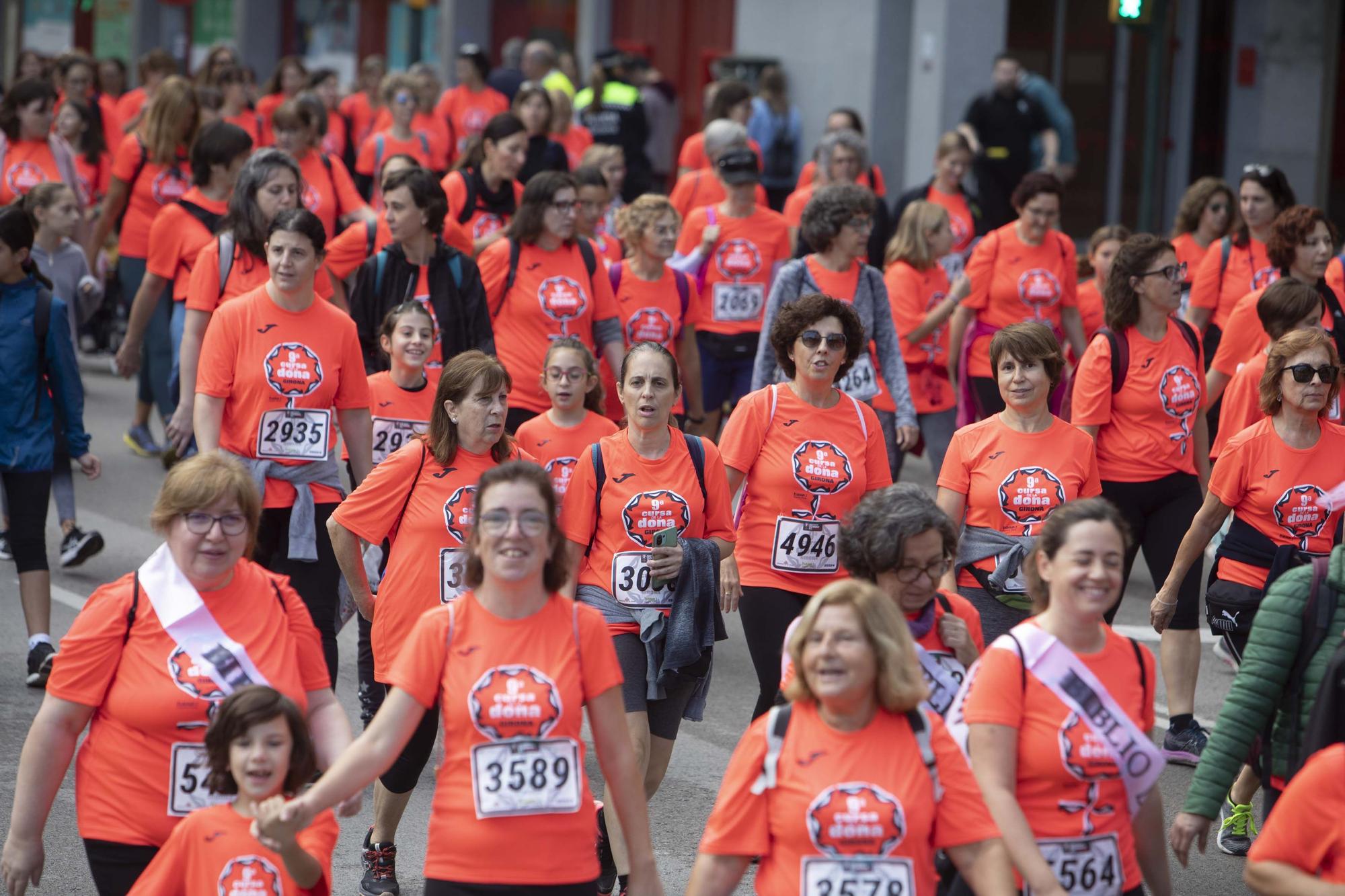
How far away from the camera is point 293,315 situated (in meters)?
6.73

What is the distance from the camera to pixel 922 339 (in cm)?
→ 1049

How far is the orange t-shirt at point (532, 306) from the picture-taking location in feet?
28.5

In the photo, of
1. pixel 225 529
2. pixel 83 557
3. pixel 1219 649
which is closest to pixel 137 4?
pixel 83 557

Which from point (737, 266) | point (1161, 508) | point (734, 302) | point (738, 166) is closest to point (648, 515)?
point (1161, 508)

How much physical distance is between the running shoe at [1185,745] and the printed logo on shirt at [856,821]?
11.9 feet

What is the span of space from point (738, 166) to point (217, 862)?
738 cm

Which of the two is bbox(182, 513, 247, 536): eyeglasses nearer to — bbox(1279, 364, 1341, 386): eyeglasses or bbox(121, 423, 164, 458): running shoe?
bbox(1279, 364, 1341, 386): eyeglasses

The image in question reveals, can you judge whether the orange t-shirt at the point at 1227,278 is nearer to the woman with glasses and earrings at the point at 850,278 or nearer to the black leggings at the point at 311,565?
the woman with glasses and earrings at the point at 850,278

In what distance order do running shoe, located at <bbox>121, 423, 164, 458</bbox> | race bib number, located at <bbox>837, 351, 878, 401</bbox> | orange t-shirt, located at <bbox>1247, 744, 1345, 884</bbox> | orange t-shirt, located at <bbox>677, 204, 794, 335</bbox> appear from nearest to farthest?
orange t-shirt, located at <bbox>1247, 744, 1345, 884</bbox> < race bib number, located at <bbox>837, 351, 878, 401</bbox> < orange t-shirt, located at <bbox>677, 204, 794, 335</bbox> < running shoe, located at <bbox>121, 423, 164, 458</bbox>

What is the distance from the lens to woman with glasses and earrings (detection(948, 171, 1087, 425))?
10352 mm

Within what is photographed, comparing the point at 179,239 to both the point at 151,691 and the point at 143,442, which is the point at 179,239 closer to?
the point at 143,442

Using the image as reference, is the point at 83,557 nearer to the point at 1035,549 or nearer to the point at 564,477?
the point at 564,477

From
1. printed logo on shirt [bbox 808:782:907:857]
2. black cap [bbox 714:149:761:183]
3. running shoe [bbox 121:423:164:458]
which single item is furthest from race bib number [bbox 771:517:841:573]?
running shoe [bbox 121:423:164:458]

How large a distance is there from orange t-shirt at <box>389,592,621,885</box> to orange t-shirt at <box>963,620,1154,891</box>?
34.7 inches
